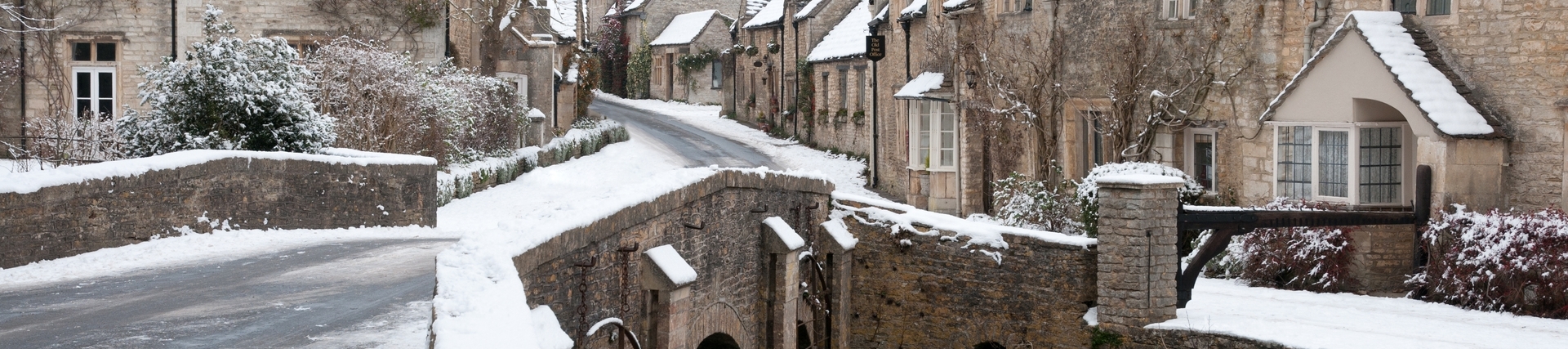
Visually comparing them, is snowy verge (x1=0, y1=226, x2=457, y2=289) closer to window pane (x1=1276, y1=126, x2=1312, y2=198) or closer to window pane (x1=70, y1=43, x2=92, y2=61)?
window pane (x1=1276, y1=126, x2=1312, y2=198)

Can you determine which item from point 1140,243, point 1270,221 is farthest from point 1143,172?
point 1140,243

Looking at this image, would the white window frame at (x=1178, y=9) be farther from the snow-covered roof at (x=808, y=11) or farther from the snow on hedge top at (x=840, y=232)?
the snow-covered roof at (x=808, y=11)

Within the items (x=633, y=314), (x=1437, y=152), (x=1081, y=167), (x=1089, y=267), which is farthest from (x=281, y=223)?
(x=1437, y=152)

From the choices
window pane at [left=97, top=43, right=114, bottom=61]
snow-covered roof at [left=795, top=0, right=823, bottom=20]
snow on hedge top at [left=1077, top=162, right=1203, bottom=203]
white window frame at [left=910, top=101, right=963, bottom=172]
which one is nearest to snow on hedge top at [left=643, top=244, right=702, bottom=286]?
snow on hedge top at [left=1077, top=162, right=1203, bottom=203]

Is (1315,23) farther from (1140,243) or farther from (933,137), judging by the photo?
(933,137)

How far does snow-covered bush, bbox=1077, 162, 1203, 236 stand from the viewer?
17.7 metres

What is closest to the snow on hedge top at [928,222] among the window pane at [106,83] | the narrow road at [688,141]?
the narrow road at [688,141]

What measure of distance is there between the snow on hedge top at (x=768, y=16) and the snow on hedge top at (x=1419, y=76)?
26.3 m

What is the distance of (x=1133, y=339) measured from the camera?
50.4ft

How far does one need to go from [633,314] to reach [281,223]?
6.22 m

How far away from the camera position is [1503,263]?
1409 centimetres

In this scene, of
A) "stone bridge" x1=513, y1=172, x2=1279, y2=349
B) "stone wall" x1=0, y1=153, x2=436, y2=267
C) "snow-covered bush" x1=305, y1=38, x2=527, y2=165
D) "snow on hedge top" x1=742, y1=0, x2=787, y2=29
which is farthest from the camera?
"snow on hedge top" x1=742, y1=0, x2=787, y2=29

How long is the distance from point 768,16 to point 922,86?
772 inches

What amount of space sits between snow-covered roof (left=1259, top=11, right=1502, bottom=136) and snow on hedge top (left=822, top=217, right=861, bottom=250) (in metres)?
5.66
